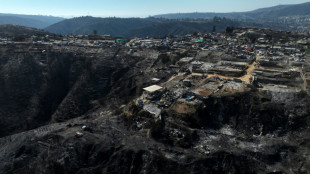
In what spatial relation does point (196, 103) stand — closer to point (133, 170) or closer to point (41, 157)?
point (133, 170)

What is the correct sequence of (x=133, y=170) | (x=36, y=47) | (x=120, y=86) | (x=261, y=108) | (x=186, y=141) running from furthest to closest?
(x=36, y=47) < (x=120, y=86) < (x=261, y=108) < (x=186, y=141) < (x=133, y=170)

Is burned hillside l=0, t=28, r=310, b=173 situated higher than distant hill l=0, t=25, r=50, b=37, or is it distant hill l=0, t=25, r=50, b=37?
distant hill l=0, t=25, r=50, b=37

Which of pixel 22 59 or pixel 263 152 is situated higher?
pixel 22 59

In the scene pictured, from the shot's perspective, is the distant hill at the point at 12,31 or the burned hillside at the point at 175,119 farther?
the distant hill at the point at 12,31

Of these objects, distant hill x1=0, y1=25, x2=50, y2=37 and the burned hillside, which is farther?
distant hill x1=0, y1=25, x2=50, y2=37

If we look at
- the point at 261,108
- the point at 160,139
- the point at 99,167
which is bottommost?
the point at 99,167

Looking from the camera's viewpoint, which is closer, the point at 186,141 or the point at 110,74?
the point at 186,141

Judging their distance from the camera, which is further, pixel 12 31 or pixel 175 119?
pixel 12 31

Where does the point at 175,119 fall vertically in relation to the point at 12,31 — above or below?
below

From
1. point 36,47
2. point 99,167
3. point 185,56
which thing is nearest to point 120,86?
point 185,56

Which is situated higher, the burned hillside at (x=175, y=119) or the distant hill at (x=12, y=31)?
the distant hill at (x=12, y=31)

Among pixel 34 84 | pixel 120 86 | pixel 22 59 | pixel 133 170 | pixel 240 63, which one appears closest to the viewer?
pixel 133 170
